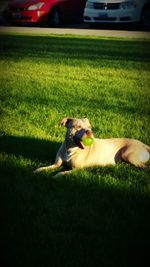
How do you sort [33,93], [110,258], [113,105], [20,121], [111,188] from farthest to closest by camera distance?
[33,93], [113,105], [20,121], [111,188], [110,258]

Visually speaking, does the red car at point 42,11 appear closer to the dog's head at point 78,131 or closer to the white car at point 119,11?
the white car at point 119,11

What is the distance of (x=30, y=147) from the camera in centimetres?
562

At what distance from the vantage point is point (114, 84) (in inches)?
371

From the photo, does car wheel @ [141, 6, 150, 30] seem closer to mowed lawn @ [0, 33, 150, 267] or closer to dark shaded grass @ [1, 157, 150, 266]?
mowed lawn @ [0, 33, 150, 267]

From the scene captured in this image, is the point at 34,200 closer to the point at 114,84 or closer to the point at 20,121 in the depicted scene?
the point at 20,121

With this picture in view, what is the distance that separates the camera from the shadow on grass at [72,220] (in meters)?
3.28

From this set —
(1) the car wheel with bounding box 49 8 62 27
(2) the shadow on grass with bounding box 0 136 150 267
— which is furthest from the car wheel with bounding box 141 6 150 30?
(2) the shadow on grass with bounding box 0 136 150 267

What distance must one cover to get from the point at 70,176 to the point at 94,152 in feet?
1.60

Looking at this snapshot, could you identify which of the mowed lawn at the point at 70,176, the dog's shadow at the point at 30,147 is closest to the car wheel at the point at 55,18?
the mowed lawn at the point at 70,176

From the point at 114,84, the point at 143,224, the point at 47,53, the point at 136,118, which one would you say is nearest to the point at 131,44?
the point at 47,53

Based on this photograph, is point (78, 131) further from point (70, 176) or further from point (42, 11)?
point (42, 11)

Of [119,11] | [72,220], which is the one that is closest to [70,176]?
[72,220]

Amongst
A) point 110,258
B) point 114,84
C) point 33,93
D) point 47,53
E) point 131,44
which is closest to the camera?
point 110,258

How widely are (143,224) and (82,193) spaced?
2.51ft
